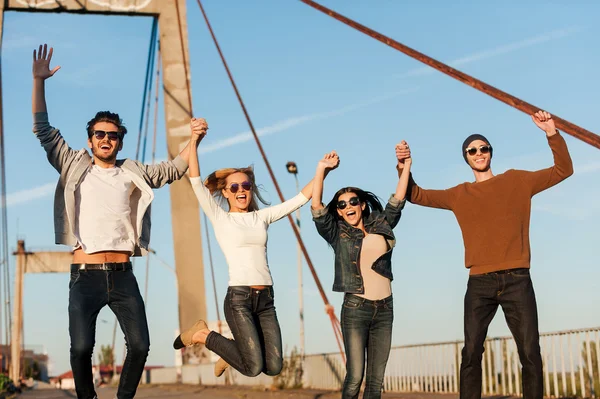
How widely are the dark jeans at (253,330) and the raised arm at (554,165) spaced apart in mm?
1962

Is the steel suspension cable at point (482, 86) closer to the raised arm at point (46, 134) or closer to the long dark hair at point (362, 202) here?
the long dark hair at point (362, 202)

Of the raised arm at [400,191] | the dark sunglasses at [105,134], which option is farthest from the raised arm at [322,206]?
the dark sunglasses at [105,134]

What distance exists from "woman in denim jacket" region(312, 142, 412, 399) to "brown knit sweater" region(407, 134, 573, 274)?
541mm

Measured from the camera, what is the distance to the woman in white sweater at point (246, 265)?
6.45 meters

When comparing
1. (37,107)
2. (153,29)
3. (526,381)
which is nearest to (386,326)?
(526,381)

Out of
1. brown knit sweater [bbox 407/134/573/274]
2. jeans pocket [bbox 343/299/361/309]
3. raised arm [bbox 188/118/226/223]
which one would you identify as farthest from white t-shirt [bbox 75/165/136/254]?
brown knit sweater [bbox 407/134/573/274]

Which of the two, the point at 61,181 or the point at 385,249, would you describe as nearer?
the point at 61,181

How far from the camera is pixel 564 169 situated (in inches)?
235

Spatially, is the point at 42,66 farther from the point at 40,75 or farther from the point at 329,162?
the point at 329,162

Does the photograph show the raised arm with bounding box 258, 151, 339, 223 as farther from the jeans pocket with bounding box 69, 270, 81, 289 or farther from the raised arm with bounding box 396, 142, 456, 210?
the jeans pocket with bounding box 69, 270, 81, 289

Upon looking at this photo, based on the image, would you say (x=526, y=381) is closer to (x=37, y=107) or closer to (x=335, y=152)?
(x=335, y=152)

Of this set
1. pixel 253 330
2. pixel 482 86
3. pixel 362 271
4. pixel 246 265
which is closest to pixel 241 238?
pixel 246 265

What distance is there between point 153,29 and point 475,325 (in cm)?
1226

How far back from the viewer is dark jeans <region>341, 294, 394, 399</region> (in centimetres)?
618
